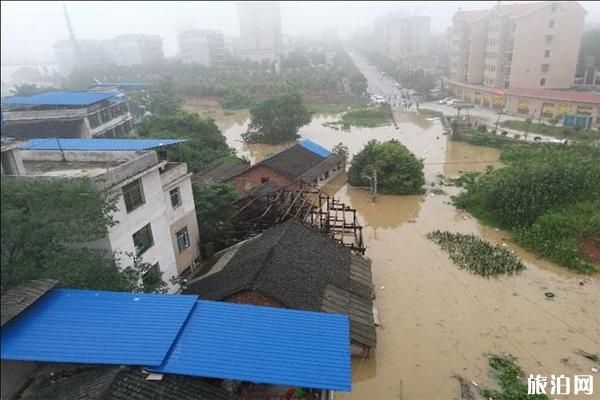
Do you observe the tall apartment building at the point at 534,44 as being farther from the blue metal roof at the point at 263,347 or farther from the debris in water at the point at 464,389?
the blue metal roof at the point at 263,347

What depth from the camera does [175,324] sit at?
317 inches

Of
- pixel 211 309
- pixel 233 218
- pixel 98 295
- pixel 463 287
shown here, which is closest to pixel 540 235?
pixel 463 287

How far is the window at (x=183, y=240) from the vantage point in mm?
14955

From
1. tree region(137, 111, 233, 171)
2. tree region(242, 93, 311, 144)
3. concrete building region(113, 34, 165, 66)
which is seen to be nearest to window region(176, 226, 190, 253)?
tree region(137, 111, 233, 171)

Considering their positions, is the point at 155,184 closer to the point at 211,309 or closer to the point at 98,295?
the point at 98,295

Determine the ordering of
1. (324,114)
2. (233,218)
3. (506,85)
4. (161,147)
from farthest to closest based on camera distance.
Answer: (324,114), (506,85), (233,218), (161,147)

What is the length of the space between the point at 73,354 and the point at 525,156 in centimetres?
3053

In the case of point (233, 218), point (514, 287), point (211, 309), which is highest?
point (211, 309)

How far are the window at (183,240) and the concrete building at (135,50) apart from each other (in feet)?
333

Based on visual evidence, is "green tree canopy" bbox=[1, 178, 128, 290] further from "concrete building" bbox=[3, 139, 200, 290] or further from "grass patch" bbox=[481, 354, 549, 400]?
"grass patch" bbox=[481, 354, 549, 400]

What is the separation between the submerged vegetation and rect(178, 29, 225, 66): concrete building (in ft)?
313

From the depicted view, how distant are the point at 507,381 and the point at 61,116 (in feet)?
96.2

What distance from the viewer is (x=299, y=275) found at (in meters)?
12.8

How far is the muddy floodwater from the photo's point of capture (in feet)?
37.4
